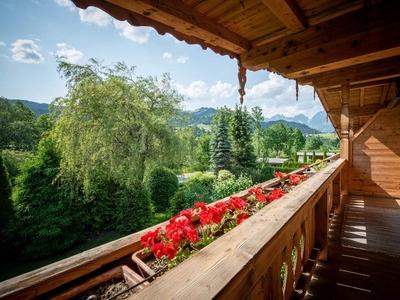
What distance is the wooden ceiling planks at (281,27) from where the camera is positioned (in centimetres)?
159

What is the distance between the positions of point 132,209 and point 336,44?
329 inches

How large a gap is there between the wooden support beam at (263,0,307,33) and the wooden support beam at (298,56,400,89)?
1.99 metres

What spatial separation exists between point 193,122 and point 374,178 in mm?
7847

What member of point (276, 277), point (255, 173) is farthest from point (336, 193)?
point (255, 173)

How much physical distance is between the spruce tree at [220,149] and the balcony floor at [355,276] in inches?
526

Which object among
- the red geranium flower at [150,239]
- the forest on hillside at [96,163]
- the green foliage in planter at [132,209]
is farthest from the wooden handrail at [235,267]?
the green foliage in planter at [132,209]

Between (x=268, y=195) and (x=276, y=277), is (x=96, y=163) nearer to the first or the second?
(x=268, y=195)

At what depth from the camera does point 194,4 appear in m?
1.70

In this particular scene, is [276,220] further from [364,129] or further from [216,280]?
[364,129]

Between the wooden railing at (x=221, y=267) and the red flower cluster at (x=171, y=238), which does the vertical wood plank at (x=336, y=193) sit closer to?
the wooden railing at (x=221, y=267)

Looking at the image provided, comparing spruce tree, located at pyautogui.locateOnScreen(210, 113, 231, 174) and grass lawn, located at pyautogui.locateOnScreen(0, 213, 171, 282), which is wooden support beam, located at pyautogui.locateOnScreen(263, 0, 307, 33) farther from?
spruce tree, located at pyautogui.locateOnScreen(210, 113, 231, 174)

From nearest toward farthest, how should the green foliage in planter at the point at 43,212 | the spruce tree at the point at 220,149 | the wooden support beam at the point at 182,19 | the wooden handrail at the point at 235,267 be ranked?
the wooden handrail at the point at 235,267
the wooden support beam at the point at 182,19
the green foliage in planter at the point at 43,212
the spruce tree at the point at 220,149

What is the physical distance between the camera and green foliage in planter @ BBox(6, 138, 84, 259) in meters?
6.41

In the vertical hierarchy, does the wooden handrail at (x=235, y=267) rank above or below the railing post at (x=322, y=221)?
above
